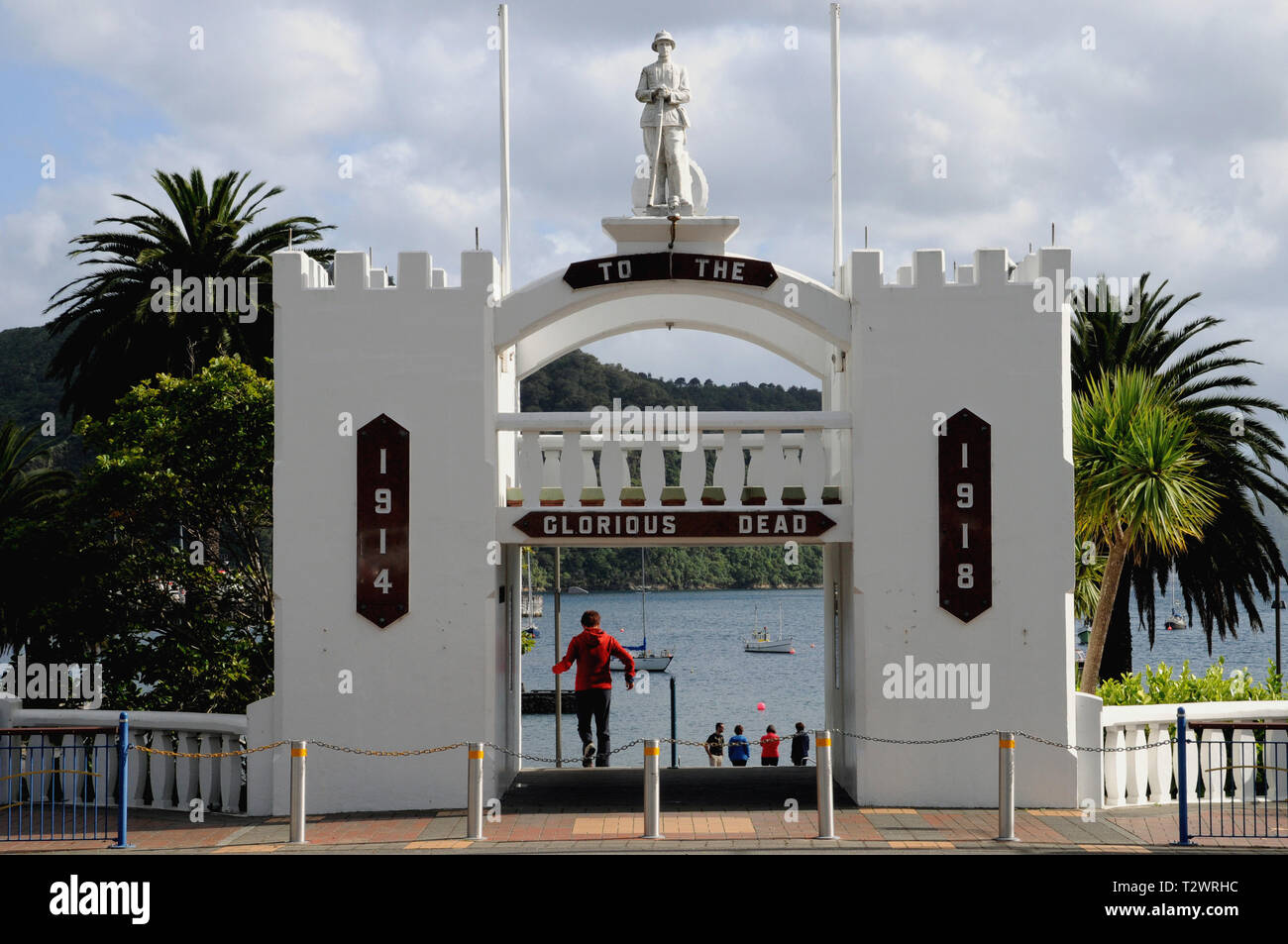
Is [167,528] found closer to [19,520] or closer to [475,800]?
[19,520]

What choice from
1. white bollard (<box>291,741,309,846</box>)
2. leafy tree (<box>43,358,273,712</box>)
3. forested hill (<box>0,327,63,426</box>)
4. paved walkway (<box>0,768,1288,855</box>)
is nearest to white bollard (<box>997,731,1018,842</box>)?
paved walkway (<box>0,768,1288,855</box>)

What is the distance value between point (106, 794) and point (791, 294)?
906 cm

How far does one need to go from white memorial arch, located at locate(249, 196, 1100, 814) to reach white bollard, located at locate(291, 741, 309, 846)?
1.91 m

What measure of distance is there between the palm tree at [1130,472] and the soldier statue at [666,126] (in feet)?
25.0

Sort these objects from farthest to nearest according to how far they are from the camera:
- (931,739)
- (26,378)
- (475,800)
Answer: (26,378), (931,739), (475,800)

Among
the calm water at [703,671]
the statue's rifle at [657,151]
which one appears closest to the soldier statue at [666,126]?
the statue's rifle at [657,151]

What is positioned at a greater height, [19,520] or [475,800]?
[19,520]

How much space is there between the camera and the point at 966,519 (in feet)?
53.3

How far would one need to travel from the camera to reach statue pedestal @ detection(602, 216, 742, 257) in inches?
660

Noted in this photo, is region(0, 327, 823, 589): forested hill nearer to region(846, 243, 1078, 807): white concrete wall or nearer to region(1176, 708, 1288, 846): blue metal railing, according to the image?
region(846, 243, 1078, 807): white concrete wall

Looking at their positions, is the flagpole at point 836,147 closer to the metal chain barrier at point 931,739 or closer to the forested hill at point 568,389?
the metal chain barrier at point 931,739

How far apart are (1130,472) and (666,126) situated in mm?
8609

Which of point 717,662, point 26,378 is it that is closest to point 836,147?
point 26,378

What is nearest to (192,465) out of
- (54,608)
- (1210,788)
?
(54,608)
